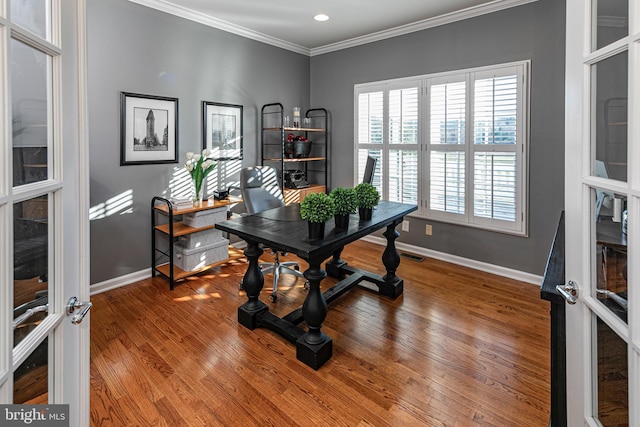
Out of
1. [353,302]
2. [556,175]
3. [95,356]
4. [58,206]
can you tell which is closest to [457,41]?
[556,175]

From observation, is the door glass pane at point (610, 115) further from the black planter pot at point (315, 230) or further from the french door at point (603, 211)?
the black planter pot at point (315, 230)

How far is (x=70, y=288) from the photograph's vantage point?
3.47 feet

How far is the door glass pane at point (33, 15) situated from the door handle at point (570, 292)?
161 cm

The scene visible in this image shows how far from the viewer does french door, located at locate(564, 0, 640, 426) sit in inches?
32.9

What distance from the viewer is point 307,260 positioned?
6.95ft

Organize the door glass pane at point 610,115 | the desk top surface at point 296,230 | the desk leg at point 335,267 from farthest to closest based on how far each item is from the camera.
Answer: the desk leg at point 335,267 → the desk top surface at point 296,230 → the door glass pane at point 610,115

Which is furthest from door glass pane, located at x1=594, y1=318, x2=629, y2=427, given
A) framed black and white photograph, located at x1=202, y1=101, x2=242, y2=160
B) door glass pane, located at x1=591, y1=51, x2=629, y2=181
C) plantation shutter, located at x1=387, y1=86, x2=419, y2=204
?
framed black and white photograph, located at x1=202, y1=101, x2=242, y2=160

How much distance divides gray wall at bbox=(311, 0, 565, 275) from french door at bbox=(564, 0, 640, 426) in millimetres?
2566

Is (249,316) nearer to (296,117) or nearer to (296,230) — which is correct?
(296,230)

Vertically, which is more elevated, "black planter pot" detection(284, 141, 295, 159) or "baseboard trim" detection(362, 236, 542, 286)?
"black planter pot" detection(284, 141, 295, 159)

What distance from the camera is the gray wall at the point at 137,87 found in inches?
124

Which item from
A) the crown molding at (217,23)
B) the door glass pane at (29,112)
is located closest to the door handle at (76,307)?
the door glass pane at (29,112)

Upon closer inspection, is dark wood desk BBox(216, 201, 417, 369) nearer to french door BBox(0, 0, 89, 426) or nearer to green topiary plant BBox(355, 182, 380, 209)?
green topiary plant BBox(355, 182, 380, 209)

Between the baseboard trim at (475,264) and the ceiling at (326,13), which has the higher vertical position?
the ceiling at (326,13)
